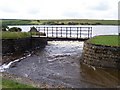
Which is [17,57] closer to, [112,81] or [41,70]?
[41,70]

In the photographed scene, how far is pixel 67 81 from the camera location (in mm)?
21922

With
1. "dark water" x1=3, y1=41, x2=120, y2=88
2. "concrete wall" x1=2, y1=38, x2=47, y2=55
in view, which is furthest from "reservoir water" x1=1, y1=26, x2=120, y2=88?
"concrete wall" x1=2, y1=38, x2=47, y2=55

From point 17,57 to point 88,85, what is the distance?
1628 centimetres

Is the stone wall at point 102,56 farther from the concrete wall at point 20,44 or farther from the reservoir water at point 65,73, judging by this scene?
the concrete wall at point 20,44

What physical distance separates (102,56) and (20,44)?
1576cm

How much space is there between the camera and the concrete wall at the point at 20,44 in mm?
38344

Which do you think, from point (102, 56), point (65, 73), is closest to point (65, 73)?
point (65, 73)

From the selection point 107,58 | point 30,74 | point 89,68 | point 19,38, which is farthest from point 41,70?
point 19,38

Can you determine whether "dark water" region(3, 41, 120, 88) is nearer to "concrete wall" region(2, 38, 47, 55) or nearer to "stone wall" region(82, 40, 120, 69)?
"stone wall" region(82, 40, 120, 69)

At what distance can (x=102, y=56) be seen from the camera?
2766 centimetres

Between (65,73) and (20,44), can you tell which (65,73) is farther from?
(20,44)

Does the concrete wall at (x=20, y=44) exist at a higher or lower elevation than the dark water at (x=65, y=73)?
higher

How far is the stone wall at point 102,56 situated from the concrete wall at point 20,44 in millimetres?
12382

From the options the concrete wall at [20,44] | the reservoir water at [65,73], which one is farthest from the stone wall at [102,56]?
the concrete wall at [20,44]
